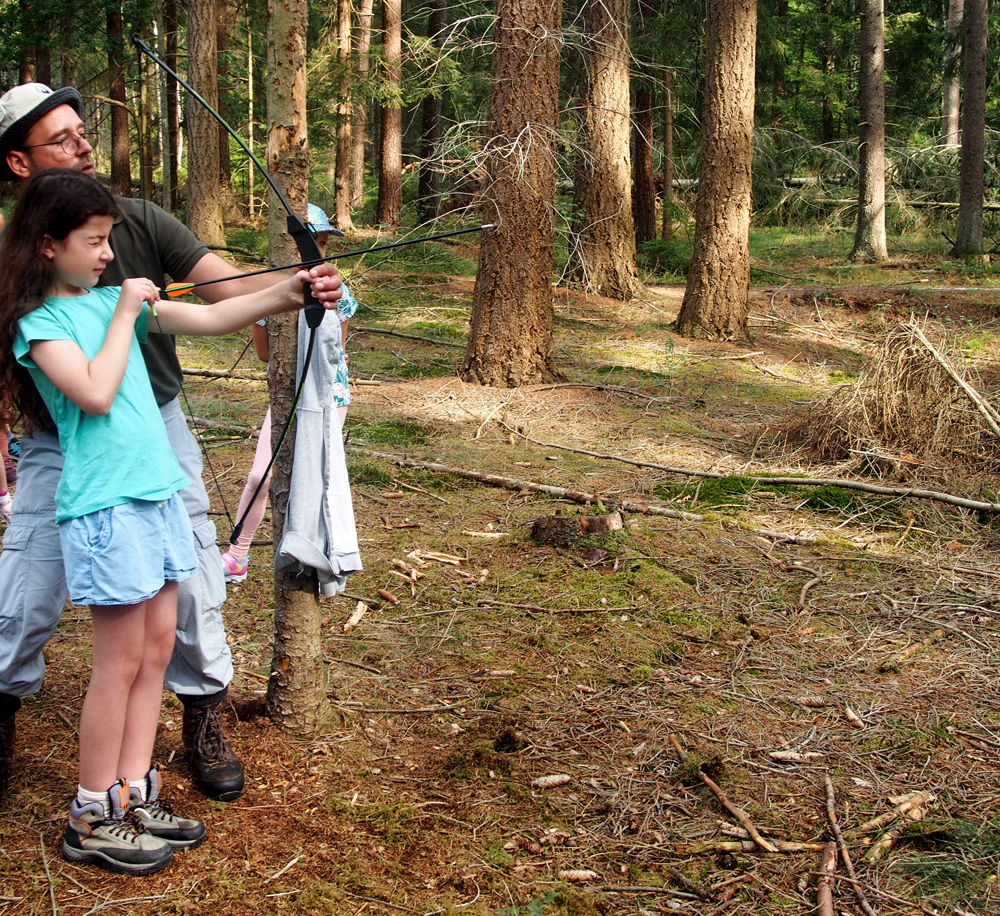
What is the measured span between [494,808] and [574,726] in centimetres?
59

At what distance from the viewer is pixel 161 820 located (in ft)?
8.30

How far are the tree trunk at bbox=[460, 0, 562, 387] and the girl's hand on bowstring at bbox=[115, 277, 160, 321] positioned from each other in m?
5.75

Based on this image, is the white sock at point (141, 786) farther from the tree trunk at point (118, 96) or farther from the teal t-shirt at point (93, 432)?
the tree trunk at point (118, 96)

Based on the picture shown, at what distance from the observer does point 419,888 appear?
248 centimetres

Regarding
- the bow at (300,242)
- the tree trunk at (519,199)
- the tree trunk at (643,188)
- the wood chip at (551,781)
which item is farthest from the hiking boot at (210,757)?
the tree trunk at (643,188)

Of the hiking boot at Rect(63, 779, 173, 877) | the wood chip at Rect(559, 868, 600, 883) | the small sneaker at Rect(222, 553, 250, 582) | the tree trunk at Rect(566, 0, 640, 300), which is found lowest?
the wood chip at Rect(559, 868, 600, 883)

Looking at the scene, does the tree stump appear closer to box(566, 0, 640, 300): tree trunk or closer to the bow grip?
the bow grip

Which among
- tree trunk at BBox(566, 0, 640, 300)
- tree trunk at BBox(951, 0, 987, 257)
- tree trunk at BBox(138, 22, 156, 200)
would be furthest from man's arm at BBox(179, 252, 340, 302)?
tree trunk at BBox(951, 0, 987, 257)

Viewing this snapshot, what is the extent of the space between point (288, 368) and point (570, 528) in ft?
7.76

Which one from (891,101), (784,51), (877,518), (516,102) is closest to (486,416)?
(516,102)

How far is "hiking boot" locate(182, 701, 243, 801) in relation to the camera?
280cm

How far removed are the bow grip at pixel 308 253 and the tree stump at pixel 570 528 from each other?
Answer: 104 inches

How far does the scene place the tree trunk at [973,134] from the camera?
53.8ft

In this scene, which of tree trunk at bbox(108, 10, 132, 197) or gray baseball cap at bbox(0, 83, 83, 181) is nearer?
gray baseball cap at bbox(0, 83, 83, 181)
